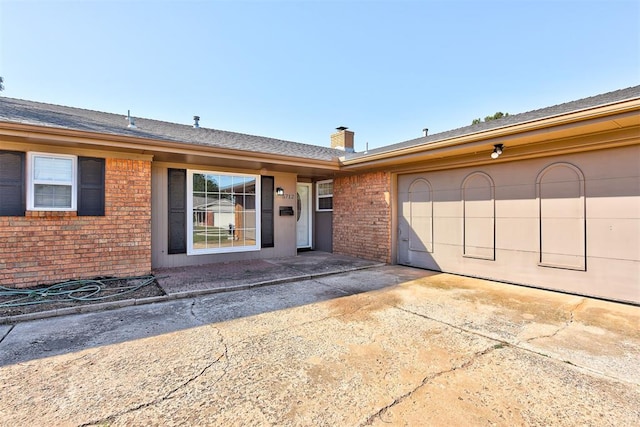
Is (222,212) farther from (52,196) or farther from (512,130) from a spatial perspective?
(512,130)

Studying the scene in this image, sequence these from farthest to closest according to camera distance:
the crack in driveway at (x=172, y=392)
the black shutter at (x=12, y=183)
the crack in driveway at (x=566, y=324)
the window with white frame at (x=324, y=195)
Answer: the window with white frame at (x=324, y=195), the black shutter at (x=12, y=183), the crack in driveway at (x=566, y=324), the crack in driveway at (x=172, y=392)

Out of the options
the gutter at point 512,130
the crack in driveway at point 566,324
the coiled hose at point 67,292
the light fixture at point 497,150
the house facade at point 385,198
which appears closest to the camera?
the crack in driveway at point 566,324

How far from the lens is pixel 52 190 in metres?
5.44

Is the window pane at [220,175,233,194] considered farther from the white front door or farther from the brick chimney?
the brick chimney

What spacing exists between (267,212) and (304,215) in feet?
6.94

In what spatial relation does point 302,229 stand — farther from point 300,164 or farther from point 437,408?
point 437,408

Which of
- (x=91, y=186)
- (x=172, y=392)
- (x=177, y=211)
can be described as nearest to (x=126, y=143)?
(x=91, y=186)

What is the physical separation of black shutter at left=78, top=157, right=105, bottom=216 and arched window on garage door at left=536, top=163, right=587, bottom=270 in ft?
28.1

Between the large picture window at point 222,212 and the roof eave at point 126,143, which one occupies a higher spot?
the roof eave at point 126,143

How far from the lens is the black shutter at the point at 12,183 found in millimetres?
5078

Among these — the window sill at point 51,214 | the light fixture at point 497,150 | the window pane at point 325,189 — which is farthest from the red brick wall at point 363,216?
the window sill at point 51,214

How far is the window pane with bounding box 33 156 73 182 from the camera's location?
530 cm

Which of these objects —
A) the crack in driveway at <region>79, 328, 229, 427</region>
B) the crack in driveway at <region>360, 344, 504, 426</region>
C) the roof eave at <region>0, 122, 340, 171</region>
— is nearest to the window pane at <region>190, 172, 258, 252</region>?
the roof eave at <region>0, 122, 340, 171</region>

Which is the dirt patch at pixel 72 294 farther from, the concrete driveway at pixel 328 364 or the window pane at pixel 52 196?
the window pane at pixel 52 196
